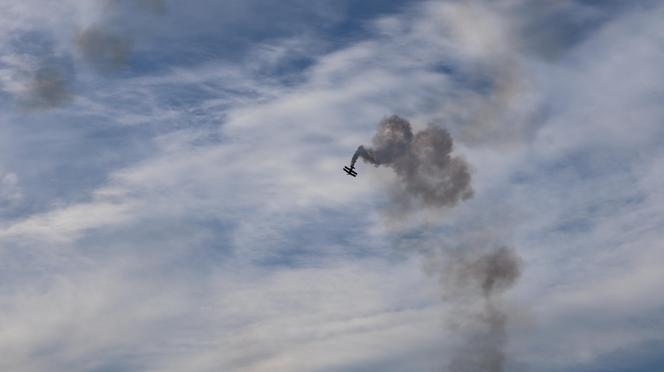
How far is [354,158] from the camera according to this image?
16862cm
